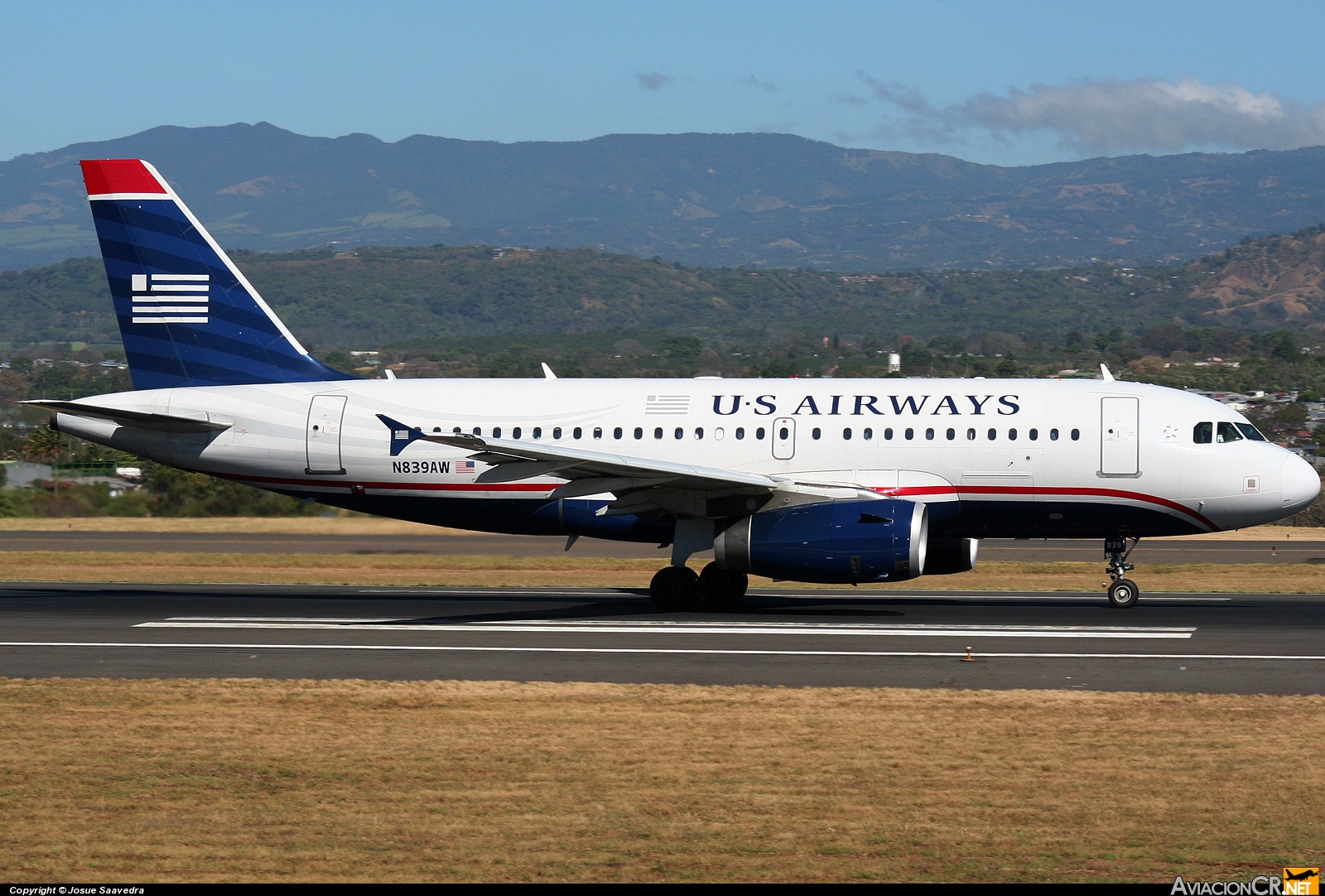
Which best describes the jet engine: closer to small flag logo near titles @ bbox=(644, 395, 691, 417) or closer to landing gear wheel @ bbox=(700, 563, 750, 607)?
landing gear wheel @ bbox=(700, 563, 750, 607)

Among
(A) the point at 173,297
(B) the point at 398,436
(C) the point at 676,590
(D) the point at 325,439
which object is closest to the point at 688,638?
(C) the point at 676,590

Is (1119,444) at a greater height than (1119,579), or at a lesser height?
greater

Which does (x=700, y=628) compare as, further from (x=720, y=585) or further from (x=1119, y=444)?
(x=1119, y=444)

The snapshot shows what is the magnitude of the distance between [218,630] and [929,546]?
1253 cm

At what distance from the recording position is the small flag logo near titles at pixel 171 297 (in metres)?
29.6

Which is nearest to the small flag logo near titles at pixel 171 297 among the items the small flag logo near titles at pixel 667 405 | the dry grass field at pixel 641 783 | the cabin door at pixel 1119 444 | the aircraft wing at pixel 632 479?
the aircraft wing at pixel 632 479

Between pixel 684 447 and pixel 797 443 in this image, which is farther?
pixel 684 447

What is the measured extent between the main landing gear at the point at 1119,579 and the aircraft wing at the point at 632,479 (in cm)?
467

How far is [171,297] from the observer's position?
29.7 metres

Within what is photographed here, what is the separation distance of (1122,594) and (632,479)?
913 cm

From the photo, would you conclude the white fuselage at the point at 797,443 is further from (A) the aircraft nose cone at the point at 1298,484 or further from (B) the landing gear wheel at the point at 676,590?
(B) the landing gear wheel at the point at 676,590

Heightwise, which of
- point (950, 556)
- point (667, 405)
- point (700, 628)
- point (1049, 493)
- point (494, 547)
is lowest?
point (700, 628)

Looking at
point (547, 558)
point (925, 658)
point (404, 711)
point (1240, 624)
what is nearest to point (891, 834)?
point (404, 711)

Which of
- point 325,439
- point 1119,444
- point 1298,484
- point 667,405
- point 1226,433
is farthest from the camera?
point 325,439
